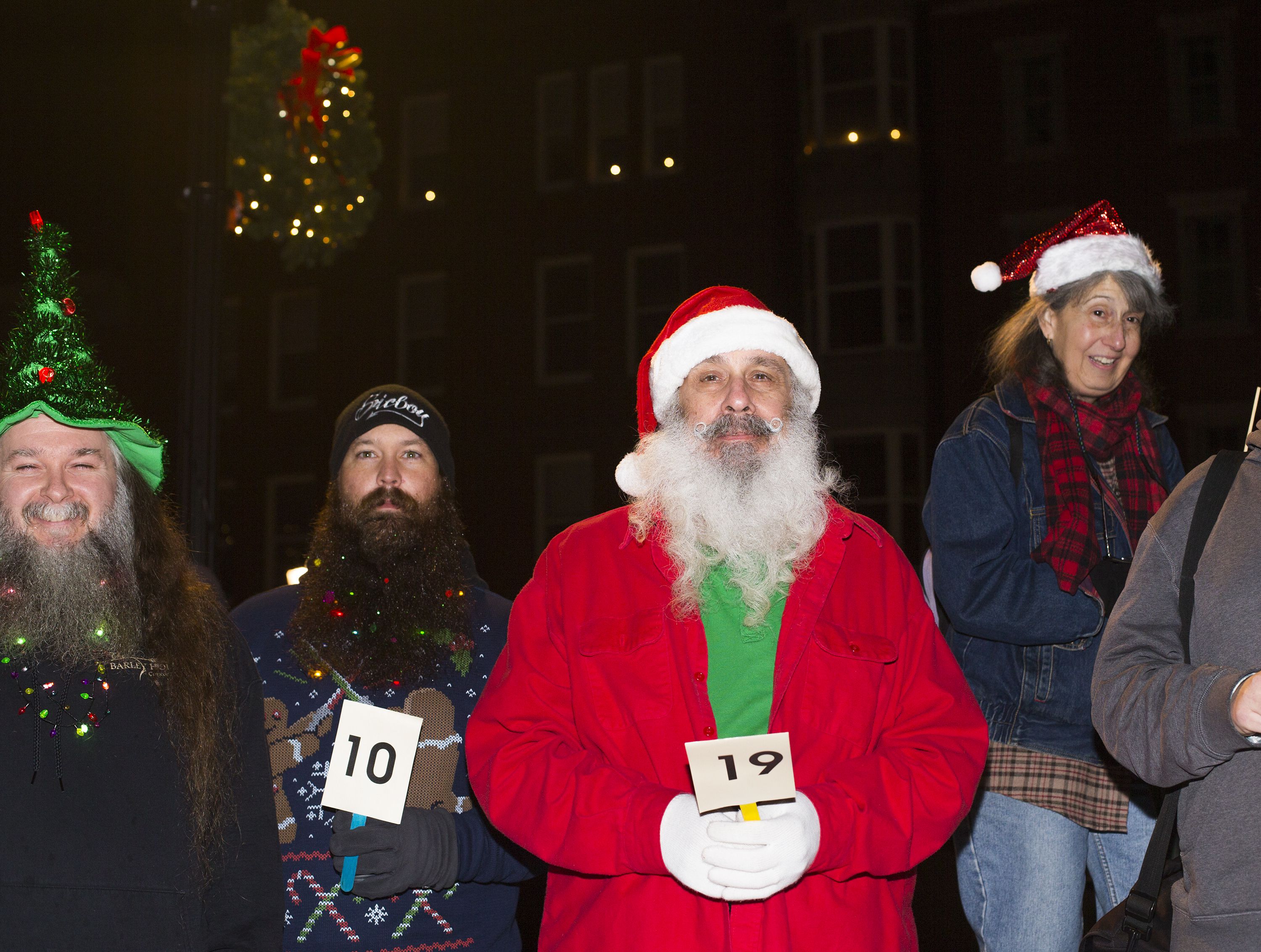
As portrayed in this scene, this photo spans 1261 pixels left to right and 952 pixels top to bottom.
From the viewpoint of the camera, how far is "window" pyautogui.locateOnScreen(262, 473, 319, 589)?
20.3 meters

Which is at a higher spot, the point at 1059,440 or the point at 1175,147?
the point at 1175,147

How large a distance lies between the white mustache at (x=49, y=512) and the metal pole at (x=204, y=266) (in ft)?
3.87

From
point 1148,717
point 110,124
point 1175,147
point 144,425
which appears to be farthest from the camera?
point 1175,147

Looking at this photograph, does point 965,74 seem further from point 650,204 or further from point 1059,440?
point 1059,440

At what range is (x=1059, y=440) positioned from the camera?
3.38 metres

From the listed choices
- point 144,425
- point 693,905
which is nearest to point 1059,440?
point 693,905

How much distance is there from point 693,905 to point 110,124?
672cm

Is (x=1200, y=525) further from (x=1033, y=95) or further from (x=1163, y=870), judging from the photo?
(x=1033, y=95)

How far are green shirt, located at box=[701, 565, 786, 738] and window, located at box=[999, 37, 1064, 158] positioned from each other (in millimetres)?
16128

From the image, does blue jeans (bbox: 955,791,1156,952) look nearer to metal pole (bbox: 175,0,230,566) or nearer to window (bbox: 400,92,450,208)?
metal pole (bbox: 175,0,230,566)

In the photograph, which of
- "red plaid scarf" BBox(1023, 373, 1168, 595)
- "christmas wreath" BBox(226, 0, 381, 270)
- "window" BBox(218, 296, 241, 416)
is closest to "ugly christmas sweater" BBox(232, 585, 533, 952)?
"red plaid scarf" BBox(1023, 373, 1168, 595)

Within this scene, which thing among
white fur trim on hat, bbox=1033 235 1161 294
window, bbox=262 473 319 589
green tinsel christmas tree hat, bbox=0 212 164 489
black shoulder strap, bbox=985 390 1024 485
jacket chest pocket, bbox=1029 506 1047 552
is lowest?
jacket chest pocket, bbox=1029 506 1047 552

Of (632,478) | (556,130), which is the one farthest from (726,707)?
(556,130)

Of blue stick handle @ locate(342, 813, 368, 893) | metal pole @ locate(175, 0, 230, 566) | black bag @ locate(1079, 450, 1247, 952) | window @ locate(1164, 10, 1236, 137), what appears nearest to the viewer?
black bag @ locate(1079, 450, 1247, 952)
